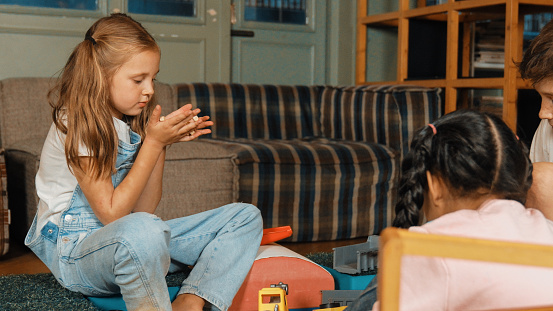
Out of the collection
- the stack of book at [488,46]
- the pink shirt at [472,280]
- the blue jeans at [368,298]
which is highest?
the stack of book at [488,46]

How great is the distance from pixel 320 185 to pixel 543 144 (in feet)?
3.45

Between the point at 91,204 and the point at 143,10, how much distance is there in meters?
2.14

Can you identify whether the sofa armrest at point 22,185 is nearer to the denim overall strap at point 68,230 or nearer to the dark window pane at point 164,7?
the denim overall strap at point 68,230

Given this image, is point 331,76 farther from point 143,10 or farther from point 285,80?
point 143,10

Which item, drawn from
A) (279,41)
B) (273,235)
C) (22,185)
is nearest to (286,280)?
(273,235)

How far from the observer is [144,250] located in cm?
128

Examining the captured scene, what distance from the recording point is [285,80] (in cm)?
370

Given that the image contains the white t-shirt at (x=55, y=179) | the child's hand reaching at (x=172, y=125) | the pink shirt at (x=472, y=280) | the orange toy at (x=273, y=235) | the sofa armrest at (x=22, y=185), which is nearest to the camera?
the pink shirt at (x=472, y=280)

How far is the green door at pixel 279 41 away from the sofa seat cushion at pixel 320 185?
1.10 metres

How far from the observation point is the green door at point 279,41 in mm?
3584

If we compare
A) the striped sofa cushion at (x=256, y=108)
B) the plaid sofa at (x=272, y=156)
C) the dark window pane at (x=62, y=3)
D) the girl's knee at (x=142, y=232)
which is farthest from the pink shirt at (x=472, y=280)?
the dark window pane at (x=62, y=3)

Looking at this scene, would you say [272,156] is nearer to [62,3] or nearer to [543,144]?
[543,144]

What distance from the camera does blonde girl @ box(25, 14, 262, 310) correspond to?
4.28 feet

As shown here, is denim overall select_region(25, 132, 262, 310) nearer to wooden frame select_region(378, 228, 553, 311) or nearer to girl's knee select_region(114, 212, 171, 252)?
girl's knee select_region(114, 212, 171, 252)
